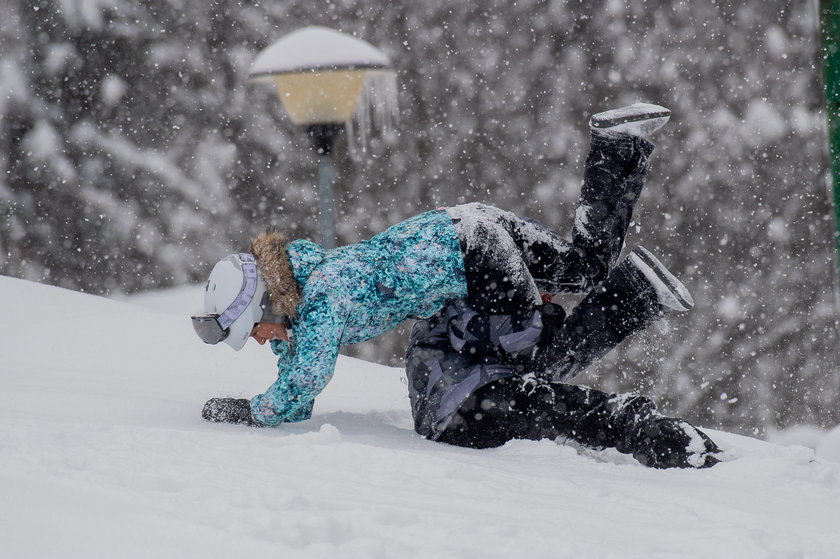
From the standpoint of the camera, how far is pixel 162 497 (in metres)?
2.39

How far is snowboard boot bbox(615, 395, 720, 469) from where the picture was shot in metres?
3.37

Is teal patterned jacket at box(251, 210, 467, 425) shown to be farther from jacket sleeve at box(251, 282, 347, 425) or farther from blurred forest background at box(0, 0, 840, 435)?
blurred forest background at box(0, 0, 840, 435)

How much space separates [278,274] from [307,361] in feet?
1.05

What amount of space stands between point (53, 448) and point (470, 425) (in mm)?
1477

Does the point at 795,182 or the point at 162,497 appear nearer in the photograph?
the point at 162,497

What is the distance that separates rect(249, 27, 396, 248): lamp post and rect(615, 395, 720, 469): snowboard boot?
2.63 m

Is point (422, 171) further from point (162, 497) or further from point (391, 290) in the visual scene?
point (162, 497)

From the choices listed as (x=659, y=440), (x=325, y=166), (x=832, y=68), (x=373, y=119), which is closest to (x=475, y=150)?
(x=373, y=119)

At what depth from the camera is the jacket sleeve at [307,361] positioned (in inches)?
142

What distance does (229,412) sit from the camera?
3713 mm

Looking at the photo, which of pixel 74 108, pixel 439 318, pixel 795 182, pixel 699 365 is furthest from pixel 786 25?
pixel 439 318

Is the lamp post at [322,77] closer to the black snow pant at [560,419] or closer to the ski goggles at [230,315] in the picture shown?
the ski goggles at [230,315]

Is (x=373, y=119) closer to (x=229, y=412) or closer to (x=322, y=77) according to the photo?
(x=322, y=77)

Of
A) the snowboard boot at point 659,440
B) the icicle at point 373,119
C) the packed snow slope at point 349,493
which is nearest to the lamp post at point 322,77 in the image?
the packed snow slope at point 349,493
